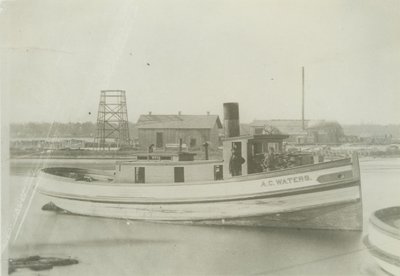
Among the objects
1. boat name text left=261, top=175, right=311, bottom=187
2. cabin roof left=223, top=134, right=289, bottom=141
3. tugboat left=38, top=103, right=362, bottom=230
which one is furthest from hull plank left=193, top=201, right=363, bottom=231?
cabin roof left=223, top=134, right=289, bottom=141

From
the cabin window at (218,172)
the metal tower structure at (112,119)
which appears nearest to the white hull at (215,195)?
the cabin window at (218,172)

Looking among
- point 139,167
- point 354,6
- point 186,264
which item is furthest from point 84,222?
point 354,6

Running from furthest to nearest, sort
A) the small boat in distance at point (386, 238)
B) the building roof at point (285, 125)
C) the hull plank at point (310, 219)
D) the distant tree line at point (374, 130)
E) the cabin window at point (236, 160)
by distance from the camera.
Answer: the cabin window at point (236, 160)
the hull plank at point (310, 219)
the building roof at point (285, 125)
the distant tree line at point (374, 130)
the small boat in distance at point (386, 238)

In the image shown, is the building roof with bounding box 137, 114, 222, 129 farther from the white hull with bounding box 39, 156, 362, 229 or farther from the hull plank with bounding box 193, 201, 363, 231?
the hull plank with bounding box 193, 201, 363, 231

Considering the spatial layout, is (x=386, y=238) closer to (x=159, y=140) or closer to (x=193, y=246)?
(x=193, y=246)

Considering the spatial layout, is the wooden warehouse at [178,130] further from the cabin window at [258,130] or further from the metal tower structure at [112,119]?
the cabin window at [258,130]

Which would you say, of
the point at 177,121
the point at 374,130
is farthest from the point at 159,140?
the point at 374,130
